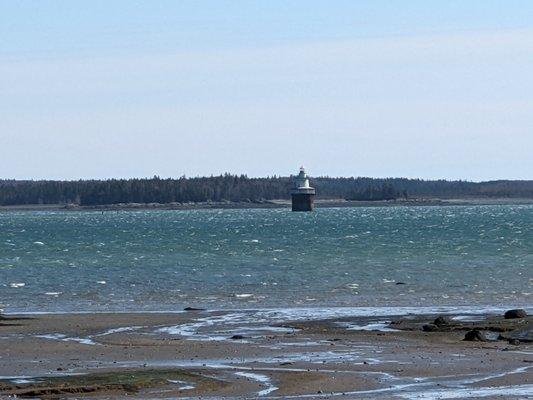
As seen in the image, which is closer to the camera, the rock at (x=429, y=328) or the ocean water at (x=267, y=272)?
the rock at (x=429, y=328)

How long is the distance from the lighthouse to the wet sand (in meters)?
137

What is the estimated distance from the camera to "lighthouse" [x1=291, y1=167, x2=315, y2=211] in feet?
574

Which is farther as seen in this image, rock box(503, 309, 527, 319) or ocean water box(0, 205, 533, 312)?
ocean water box(0, 205, 533, 312)

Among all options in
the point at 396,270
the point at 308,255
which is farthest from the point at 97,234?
the point at 396,270

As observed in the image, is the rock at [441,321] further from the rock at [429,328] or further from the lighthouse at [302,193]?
the lighthouse at [302,193]

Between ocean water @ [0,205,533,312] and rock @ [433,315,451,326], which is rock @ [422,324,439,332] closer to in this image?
rock @ [433,315,451,326]

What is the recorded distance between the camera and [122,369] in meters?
24.6

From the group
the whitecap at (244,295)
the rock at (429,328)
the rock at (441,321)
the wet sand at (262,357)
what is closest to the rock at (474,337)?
the wet sand at (262,357)

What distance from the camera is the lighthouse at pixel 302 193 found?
175025 mm

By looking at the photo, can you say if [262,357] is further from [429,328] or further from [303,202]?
[303,202]

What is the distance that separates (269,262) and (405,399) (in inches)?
1795

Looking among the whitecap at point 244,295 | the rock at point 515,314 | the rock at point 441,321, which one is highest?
the rock at point 515,314

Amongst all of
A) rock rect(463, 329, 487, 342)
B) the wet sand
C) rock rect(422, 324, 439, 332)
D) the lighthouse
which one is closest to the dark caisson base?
the lighthouse

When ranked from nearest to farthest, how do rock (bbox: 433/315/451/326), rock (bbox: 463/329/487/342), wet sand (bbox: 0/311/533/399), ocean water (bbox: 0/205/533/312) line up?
wet sand (bbox: 0/311/533/399), rock (bbox: 463/329/487/342), rock (bbox: 433/315/451/326), ocean water (bbox: 0/205/533/312)
